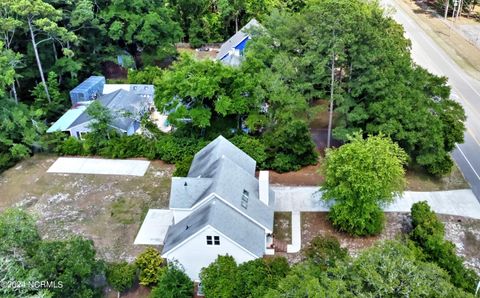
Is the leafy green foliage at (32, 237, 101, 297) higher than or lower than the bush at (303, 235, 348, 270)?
higher

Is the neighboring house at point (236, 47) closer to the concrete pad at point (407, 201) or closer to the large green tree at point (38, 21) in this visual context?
the large green tree at point (38, 21)

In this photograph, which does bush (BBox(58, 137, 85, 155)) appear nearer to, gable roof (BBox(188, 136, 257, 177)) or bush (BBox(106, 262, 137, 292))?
gable roof (BBox(188, 136, 257, 177))

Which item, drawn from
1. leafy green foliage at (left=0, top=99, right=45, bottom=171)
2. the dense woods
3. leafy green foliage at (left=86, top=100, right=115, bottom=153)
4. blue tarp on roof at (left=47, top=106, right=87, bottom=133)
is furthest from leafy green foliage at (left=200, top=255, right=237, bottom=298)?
blue tarp on roof at (left=47, top=106, right=87, bottom=133)

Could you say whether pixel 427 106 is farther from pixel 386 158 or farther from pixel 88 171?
pixel 88 171

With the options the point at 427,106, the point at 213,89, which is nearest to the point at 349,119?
the point at 427,106

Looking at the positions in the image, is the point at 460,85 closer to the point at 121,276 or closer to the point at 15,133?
the point at 121,276
